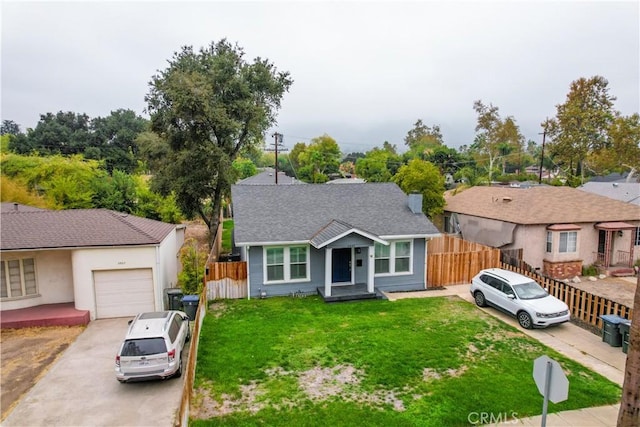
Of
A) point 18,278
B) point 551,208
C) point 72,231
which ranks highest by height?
point 551,208

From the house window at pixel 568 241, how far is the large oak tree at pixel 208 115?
21.5m

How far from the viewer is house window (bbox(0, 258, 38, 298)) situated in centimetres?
1606

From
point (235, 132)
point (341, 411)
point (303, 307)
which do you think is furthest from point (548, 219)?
point (235, 132)

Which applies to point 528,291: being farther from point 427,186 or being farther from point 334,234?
point 427,186

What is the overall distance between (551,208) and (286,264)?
17071 millimetres

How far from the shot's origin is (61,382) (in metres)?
11.0

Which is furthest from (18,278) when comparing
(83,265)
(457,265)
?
(457,265)

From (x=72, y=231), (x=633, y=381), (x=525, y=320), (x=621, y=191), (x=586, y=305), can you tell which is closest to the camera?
(x=633, y=381)

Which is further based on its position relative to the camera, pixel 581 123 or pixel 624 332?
pixel 581 123

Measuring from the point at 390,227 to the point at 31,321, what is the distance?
15.9 metres

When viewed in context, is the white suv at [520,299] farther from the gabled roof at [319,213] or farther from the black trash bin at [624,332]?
the gabled roof at [319,213]

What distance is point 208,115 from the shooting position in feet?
83.5

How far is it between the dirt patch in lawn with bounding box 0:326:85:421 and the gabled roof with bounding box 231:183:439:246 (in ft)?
24.4

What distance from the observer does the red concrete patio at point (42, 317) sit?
49.1 ft
